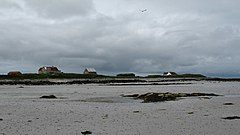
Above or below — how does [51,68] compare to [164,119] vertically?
above

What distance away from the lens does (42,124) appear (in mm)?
14867

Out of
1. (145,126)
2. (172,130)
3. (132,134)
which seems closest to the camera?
(132,134)

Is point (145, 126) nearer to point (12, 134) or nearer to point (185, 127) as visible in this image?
point (185, 127)

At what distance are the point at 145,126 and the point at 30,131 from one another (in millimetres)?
4796

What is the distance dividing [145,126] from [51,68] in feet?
387

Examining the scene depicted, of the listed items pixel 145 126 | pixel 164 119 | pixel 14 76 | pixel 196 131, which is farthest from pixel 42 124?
pixel 14 76

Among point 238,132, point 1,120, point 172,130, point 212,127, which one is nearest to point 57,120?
point 1,120

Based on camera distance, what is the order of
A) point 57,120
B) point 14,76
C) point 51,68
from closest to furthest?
point 57,120 < point 14,76 < point 51,68

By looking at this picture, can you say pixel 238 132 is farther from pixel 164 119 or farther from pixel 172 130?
pixel 164 119

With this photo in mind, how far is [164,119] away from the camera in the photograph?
16.1 meters

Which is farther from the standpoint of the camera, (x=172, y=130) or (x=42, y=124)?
(x=42, y=124)

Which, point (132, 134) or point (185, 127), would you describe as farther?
point (185, 127)

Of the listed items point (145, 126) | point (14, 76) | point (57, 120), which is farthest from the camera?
point (14, 76)

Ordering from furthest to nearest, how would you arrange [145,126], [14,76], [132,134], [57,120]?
[14,76]
[57,120]
[145,126]
[132,134]
